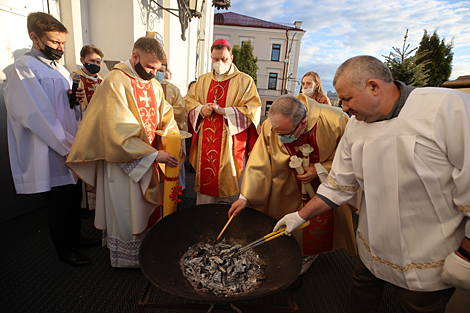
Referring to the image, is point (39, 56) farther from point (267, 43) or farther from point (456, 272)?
point (267, 43)

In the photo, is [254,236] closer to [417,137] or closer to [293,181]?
[293,181]

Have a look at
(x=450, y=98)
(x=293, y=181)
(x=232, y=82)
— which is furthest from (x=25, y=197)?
(x=450, y=98)

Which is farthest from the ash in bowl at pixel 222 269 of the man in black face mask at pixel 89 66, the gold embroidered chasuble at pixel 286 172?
the man in black face mask at pixel 89 66

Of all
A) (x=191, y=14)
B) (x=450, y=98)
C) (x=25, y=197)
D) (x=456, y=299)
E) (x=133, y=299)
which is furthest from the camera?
(x=191, y=14)

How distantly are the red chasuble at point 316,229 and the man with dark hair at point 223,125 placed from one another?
2.99 ft

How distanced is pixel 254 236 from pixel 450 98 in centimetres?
140

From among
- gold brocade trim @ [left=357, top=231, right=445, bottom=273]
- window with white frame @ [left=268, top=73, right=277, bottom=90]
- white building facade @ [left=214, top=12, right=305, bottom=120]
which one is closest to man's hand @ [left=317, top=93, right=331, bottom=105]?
gold brocade trim @ [left=357, top=231, right=445, bottom=273]

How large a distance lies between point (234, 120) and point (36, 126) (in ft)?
6.04

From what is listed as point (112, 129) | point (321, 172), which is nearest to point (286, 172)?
point (321, 172)

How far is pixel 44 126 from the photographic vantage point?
6.94ft

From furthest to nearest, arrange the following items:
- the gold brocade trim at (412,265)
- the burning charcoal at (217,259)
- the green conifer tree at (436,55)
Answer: the green conifer tree at (436,55) → the burning charcoal at (217,259) → the gold brocade trim at (412,265)

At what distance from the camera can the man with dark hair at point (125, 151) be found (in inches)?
80.3

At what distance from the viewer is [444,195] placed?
125cm

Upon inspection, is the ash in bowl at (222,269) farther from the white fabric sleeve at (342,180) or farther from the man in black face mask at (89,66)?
the man in black face mask at (89,66)
